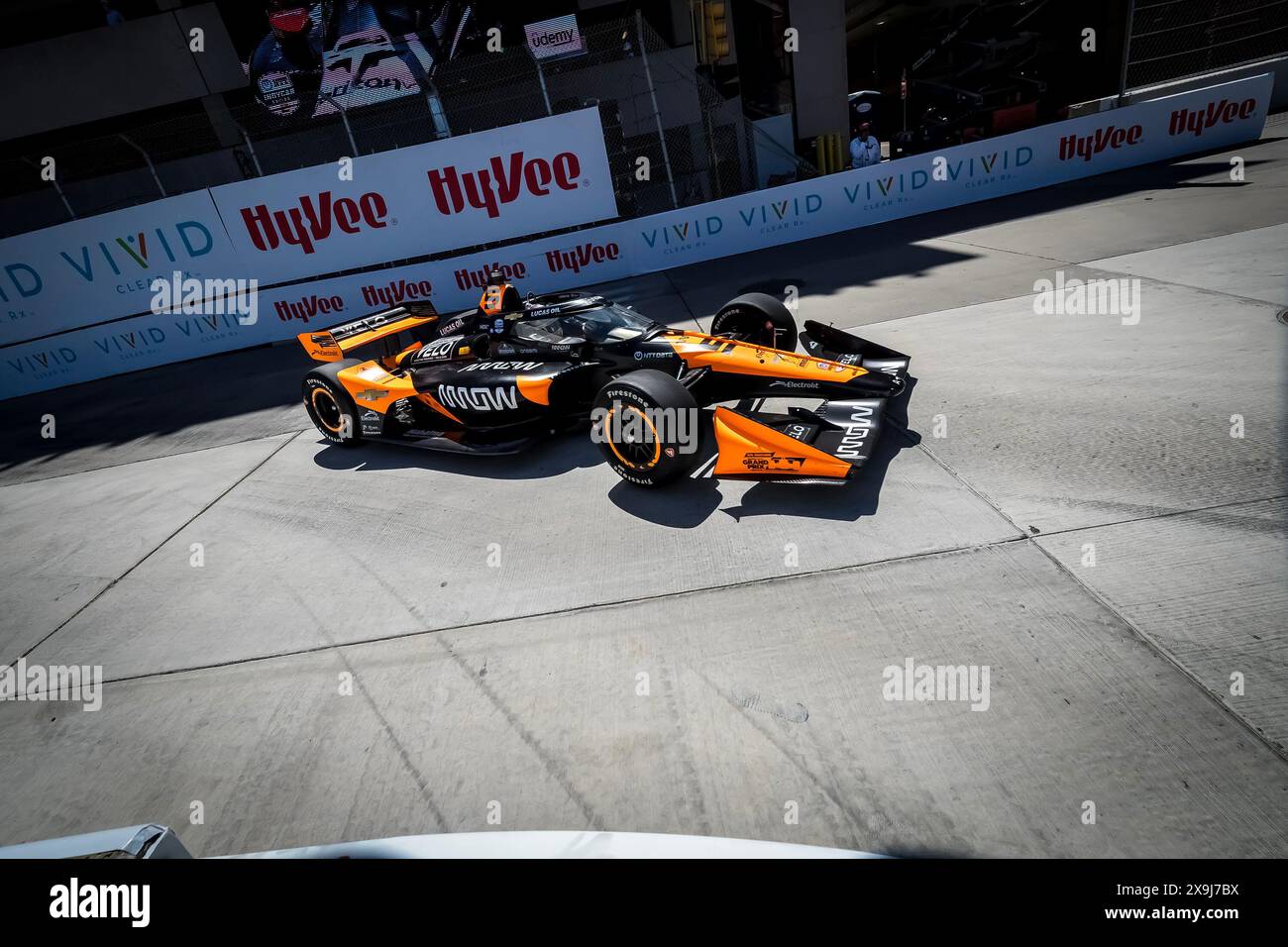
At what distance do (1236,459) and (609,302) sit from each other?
4.60 metres

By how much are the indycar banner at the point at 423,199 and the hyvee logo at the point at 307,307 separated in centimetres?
Result: 46

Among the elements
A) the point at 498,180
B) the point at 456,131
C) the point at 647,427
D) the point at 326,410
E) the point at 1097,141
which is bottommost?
the point at 1097,141

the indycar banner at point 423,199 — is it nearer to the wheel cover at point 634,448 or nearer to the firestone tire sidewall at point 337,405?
the firestone tire sidewall at point 337,405

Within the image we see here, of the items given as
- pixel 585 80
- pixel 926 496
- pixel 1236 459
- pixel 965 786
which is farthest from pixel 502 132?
pixel 965 786

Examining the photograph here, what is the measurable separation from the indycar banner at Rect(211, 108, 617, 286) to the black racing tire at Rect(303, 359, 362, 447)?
5.88m

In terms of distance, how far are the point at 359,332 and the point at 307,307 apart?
5.91m

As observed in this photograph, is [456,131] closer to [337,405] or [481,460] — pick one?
[337,405]

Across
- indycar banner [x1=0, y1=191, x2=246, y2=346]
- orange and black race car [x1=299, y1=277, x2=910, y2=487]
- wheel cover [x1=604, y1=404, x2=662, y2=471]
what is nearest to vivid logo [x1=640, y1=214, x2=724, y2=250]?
orange and black race car [x1=299, y1=277, x2=910, y2=487]

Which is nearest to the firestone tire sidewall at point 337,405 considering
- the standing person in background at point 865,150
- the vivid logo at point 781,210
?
the vivid logo at point 781,210

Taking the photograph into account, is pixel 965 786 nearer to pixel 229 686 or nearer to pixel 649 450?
pixel 649 450

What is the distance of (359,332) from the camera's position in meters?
6.87

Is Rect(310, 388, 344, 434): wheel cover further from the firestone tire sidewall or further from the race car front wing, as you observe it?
the race car front wing

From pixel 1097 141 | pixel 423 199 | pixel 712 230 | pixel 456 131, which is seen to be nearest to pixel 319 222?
pixel 423 199

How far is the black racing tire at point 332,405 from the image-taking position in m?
6.15
